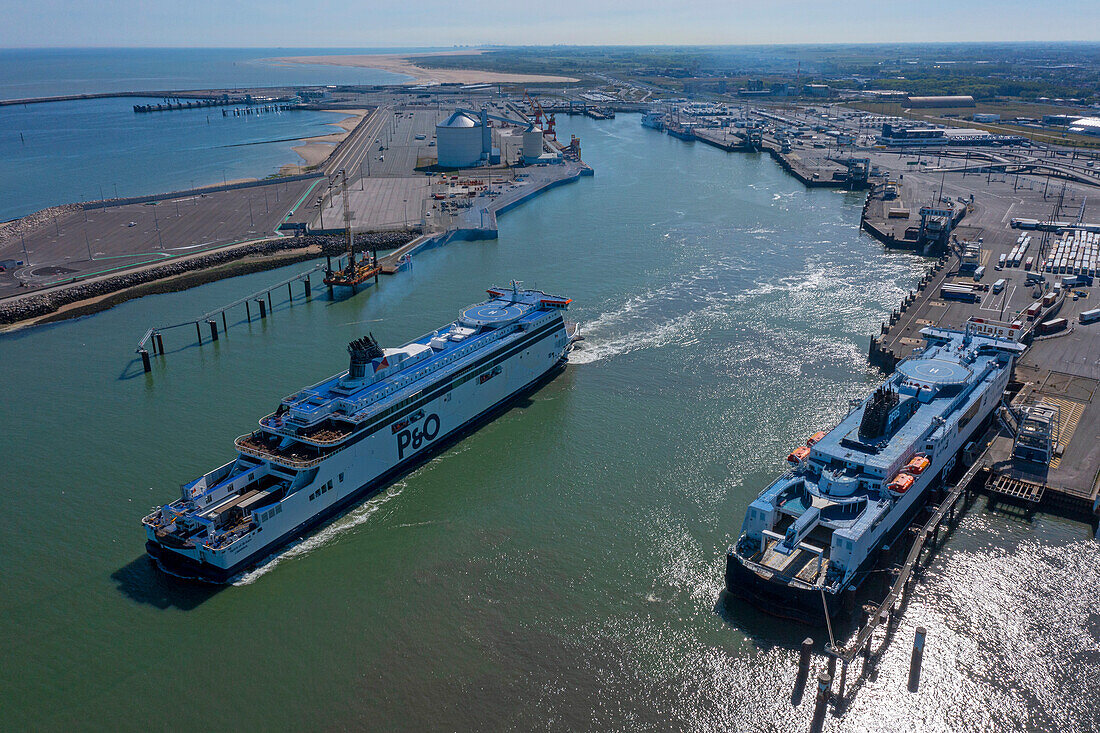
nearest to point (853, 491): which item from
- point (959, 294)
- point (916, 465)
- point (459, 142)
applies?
point (916, 465)

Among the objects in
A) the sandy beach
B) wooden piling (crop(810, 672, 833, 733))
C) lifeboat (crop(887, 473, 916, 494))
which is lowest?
wooden piling (crop(810, 672, 833, 733))

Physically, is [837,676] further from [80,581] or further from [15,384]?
[15,384]

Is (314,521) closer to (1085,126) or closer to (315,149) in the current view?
(315,149)

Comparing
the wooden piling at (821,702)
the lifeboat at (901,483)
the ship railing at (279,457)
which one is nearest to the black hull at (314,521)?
the ship railing at (279,457)

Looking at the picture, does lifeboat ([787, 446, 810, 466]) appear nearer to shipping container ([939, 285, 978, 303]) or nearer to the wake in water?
the wake in water

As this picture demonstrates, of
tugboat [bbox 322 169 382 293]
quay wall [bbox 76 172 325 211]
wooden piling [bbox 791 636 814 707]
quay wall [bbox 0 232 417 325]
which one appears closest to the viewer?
wooden piling [bbox 791 636 814 707]

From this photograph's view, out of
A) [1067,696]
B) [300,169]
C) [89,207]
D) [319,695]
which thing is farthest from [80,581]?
[300,169]

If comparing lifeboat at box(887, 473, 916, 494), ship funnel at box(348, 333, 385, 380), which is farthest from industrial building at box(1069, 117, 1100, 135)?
ship funnel at box(348, 333, 385, 380)
